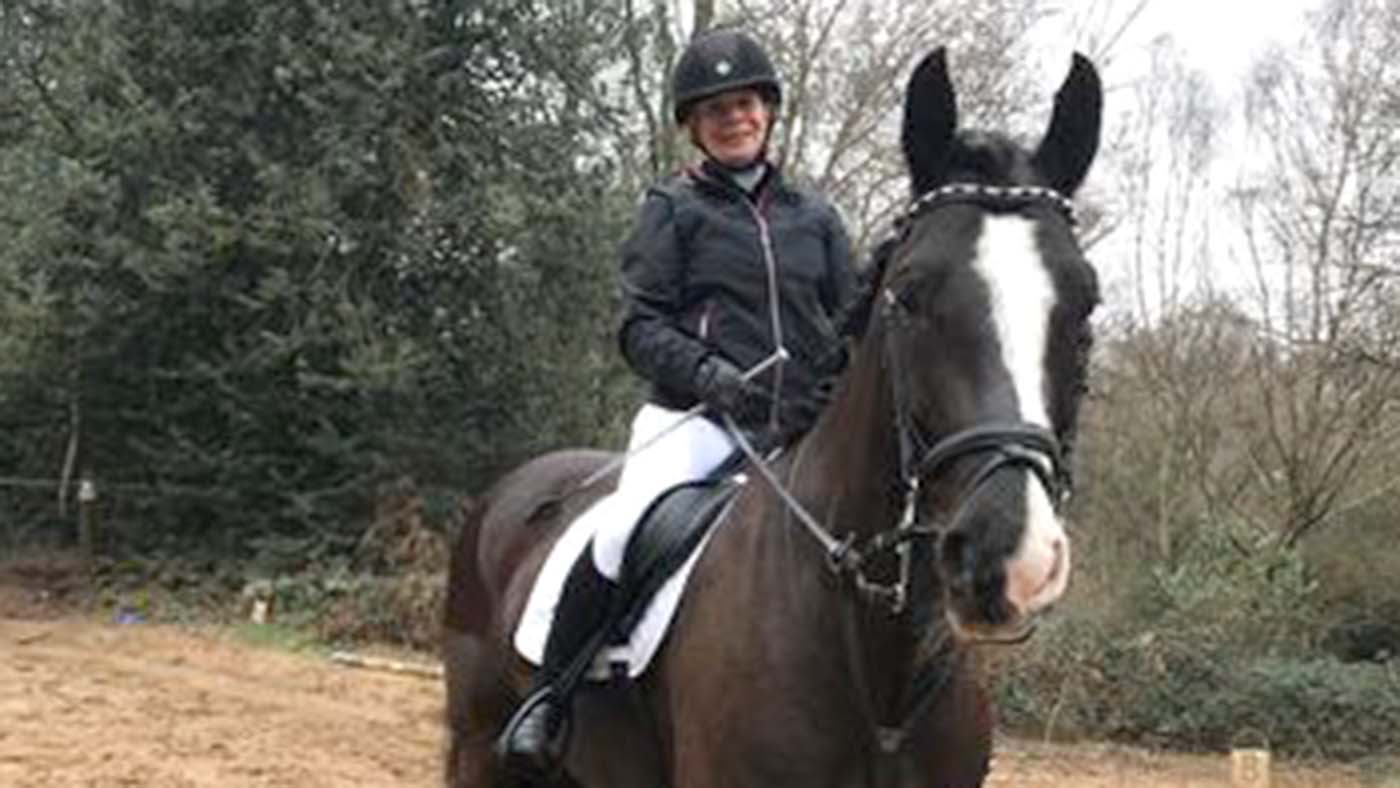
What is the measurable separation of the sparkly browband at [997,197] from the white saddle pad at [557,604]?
120 centimetres

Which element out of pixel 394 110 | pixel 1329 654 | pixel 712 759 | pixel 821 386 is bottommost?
pixel 1329 654

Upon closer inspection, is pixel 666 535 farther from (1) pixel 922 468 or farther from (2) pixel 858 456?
(1) pixel 922 468

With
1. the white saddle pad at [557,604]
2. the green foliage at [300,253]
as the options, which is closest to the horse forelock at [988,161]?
the white saddle pad at [557,604]

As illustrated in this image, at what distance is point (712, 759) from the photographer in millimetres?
3701

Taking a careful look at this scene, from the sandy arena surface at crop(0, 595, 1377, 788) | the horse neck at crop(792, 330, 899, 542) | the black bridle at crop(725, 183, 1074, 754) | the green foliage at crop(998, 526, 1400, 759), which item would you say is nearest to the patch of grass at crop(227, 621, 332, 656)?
the sandy arena surface at crop(0, 595, 1377, 788)

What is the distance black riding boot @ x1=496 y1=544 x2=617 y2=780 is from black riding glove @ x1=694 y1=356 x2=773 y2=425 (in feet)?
1.85

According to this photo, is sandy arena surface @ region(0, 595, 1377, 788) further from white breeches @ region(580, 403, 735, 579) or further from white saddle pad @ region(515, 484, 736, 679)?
white breeches @ region(580, 403, 735, 579)

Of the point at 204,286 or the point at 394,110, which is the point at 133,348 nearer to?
the point at 204,286

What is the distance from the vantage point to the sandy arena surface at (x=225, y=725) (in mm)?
10023

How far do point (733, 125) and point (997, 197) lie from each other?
1.44 metres

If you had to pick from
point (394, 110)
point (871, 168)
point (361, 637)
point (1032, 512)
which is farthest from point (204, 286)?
point (1032, 512)

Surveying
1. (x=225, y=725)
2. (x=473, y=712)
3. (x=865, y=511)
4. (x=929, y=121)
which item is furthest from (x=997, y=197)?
(x=225, y=725)

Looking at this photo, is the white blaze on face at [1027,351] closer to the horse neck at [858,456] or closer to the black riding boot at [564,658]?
Result: the horse neck at [858,456]

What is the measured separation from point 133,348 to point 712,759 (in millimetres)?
16886
